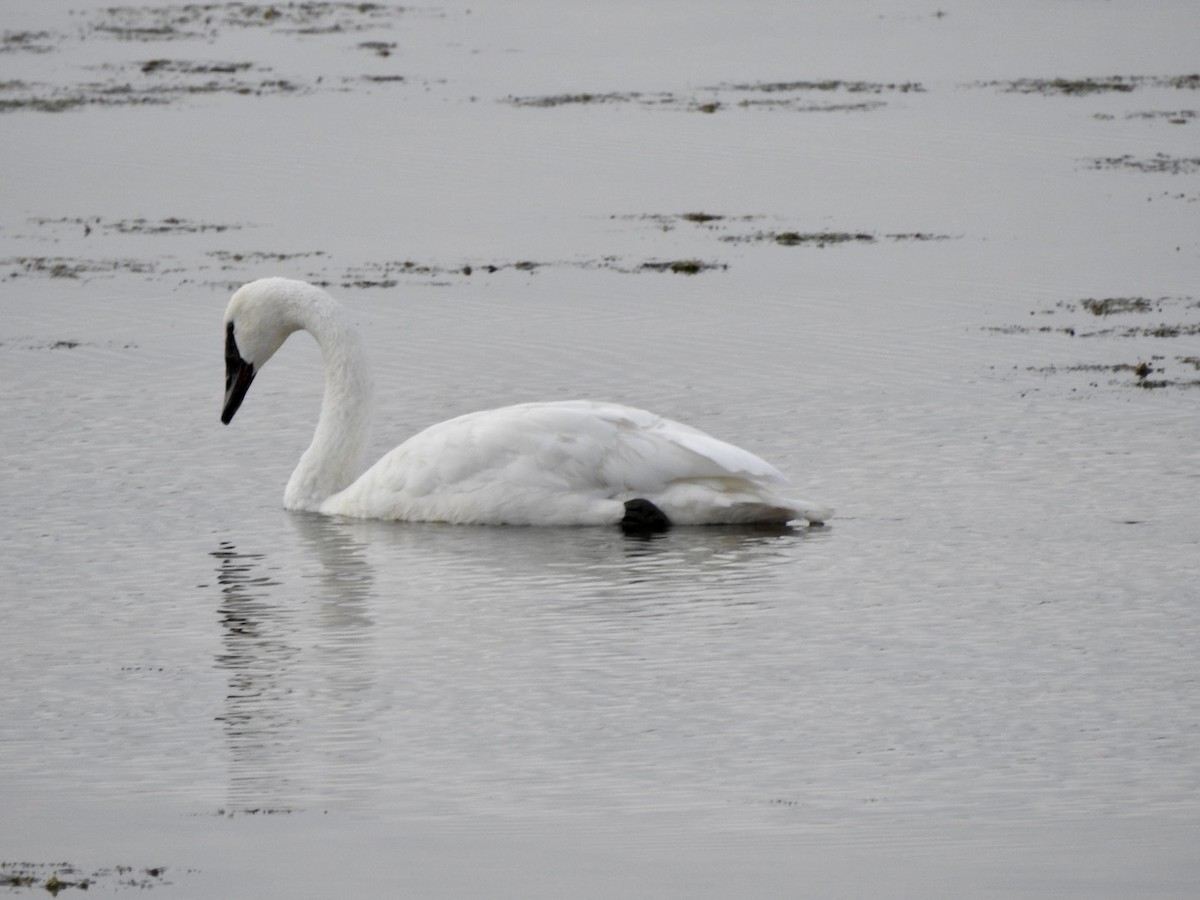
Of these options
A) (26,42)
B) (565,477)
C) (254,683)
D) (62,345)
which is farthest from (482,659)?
(26,42)

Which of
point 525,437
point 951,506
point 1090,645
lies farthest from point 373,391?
point 1090,645

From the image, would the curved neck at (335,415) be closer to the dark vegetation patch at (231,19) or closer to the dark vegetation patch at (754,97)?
the dark vegetation patch at (754,97)

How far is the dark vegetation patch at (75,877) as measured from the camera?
21.2 feet

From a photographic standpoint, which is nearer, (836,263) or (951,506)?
(951,506)

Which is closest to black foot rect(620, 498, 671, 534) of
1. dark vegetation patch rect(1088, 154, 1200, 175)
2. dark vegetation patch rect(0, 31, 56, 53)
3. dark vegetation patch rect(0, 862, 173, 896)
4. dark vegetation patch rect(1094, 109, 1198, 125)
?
dark vegetation patch rect(0, 862, 173, 896)

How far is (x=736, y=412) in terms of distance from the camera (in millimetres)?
12805

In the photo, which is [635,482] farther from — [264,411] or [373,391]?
[264,411]

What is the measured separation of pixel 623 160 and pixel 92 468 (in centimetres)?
974

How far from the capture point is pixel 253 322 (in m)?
12.5

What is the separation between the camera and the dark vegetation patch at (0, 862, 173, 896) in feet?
21.2

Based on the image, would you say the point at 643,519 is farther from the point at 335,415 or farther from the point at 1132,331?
the point at 1132,331

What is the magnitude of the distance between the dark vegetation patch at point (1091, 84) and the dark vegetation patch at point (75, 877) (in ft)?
61.8

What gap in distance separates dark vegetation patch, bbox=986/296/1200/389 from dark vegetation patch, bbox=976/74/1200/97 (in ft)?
30.3

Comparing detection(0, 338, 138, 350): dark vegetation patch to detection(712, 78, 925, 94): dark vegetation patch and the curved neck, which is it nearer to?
the curved neck
